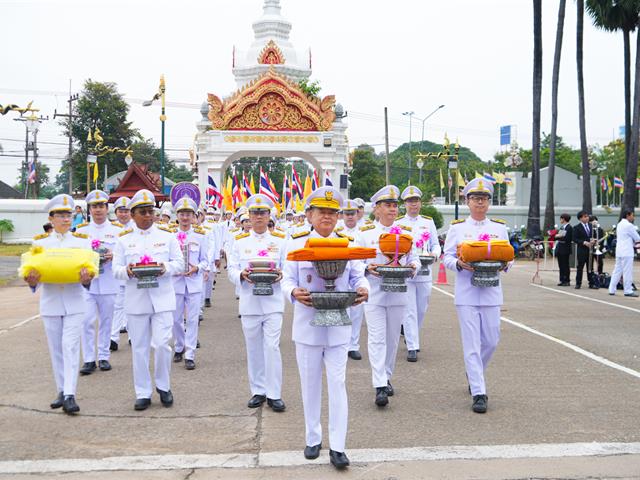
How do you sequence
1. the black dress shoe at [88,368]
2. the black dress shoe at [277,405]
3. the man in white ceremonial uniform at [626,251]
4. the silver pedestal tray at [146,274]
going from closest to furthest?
the black dress shoe at [277,405]
the silver pedestal tray at [146,274]
the black dress shoe at [88,368]
the man in white ceremonial uniform at [626,251]

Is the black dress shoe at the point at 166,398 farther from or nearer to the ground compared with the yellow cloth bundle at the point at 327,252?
nearer to the ground

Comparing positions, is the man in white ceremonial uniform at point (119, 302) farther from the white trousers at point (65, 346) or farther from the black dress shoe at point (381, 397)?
the black dress shoe at point (381, 397)

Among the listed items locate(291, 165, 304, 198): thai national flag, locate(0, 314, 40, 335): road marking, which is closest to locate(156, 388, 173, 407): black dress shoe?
locate(0, 314, 40, 335): road marking

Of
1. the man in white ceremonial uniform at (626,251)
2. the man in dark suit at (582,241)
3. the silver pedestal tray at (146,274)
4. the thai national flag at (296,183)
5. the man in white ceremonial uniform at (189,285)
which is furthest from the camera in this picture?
the thai national flag at (296,183)

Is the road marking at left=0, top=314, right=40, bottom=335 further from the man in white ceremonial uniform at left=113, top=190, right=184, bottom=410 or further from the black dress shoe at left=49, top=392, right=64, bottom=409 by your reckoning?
the man in white ceremonial uniform at left=113, top=190, right=184, bottom=410

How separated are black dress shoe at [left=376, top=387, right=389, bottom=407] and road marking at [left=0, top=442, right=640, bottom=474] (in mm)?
1250

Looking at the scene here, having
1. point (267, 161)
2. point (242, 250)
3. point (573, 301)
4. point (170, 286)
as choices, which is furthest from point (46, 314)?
point (267, 161)

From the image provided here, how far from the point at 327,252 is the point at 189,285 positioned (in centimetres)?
476

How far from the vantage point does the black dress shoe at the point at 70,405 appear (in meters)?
7.04

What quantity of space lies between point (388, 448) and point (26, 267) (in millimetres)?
3724

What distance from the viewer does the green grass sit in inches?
1310

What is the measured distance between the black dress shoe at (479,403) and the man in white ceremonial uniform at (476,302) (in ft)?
0.09

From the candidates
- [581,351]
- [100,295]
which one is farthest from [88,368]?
[581,351]

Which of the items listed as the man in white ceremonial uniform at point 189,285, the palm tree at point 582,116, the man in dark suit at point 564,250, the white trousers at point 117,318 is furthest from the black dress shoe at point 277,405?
the palm tree at point 582,116
